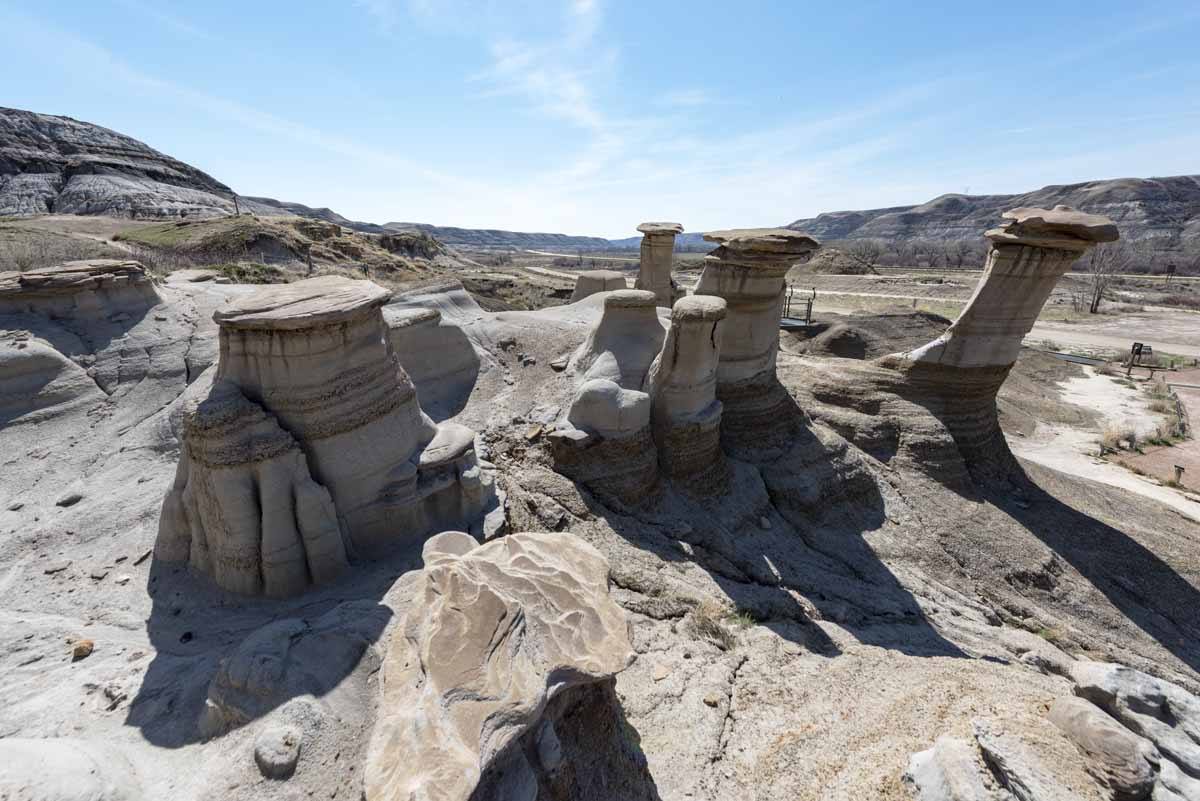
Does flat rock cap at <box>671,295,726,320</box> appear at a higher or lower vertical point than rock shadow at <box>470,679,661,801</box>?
higher

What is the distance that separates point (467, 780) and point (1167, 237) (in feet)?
307

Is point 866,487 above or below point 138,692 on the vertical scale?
below

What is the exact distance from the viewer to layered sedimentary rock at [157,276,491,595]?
14.1 ft

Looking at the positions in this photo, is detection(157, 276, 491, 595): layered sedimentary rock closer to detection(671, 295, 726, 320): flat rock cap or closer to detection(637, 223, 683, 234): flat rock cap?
detection(671, 295, 726, 320): flat rock cap

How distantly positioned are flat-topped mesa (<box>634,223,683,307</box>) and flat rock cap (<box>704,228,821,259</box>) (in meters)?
6.17

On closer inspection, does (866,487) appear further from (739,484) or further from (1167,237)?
(1167,237)

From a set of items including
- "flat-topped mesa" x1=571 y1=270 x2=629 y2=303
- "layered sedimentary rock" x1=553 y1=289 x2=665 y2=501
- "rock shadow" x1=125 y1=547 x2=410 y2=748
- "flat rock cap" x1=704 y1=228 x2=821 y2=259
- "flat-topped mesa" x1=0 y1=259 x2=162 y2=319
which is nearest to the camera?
"rock shadow" x1=125 y1=547 x2=410 y2=748

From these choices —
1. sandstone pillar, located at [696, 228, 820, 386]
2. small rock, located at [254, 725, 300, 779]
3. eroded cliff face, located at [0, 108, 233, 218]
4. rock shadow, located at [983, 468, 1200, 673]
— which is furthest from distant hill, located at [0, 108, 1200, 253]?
small rock, located at [254, 725, 300, 779]

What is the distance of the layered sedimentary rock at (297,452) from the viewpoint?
430 centimetres

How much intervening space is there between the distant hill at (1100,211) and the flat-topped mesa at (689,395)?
4244 centimetres

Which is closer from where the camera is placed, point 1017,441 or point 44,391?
point 44,391

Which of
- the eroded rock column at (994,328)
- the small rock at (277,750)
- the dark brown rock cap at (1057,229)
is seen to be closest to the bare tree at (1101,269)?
the eroded rock column at (994,328)

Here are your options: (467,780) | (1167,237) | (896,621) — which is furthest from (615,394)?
(1167,237)

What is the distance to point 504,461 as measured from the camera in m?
7.02
